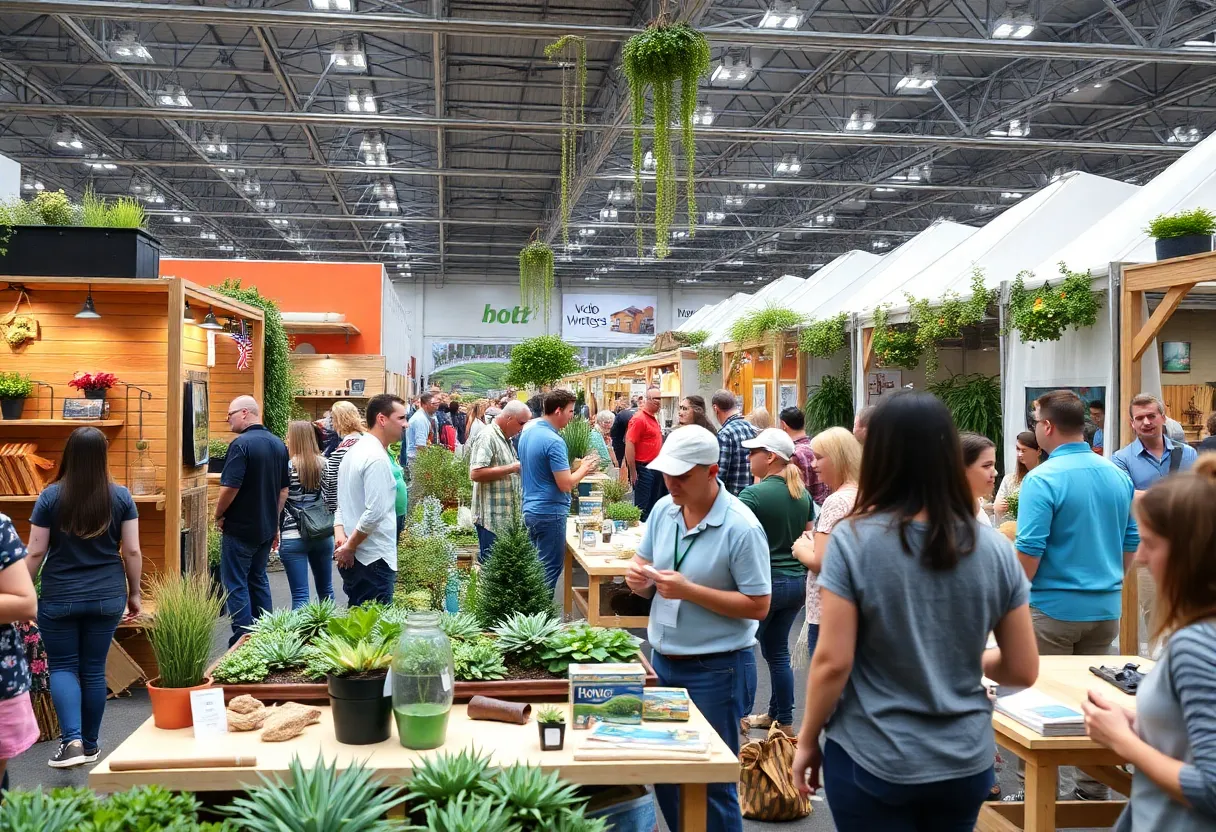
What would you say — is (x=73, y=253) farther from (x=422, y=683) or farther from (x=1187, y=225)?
(x=1187, y=225)

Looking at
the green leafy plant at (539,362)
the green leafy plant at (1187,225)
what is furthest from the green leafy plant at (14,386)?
the green leafy plant at (539,362)

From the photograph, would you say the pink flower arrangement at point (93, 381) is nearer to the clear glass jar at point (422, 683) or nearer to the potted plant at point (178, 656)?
the potted plant at point (178, 656)

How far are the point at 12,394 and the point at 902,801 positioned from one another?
6247mm

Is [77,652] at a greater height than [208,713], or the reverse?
[208,713]

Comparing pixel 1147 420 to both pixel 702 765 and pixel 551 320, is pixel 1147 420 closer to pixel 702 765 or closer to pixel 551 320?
pixel 702 765

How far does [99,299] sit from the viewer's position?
6.80 meters

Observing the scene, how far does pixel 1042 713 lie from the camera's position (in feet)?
9.52

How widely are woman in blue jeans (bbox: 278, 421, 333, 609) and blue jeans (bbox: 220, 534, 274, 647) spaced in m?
0.18

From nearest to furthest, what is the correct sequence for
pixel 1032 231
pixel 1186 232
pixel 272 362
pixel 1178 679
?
pixel 1178 679, pixel 1186 232, pixel 1032 231, pixel 272 362

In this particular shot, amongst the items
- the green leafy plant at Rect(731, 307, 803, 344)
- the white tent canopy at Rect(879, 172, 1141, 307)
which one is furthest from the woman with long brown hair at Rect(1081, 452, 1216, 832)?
the green leafy plant at Rect(731, 307, 803, 344)

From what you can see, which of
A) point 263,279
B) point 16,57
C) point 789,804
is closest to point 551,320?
point 263,279

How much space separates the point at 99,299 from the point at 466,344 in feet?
94.0

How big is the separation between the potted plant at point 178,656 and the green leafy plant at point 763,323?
9459 mm

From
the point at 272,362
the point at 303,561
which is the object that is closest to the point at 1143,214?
the point at 303,561
